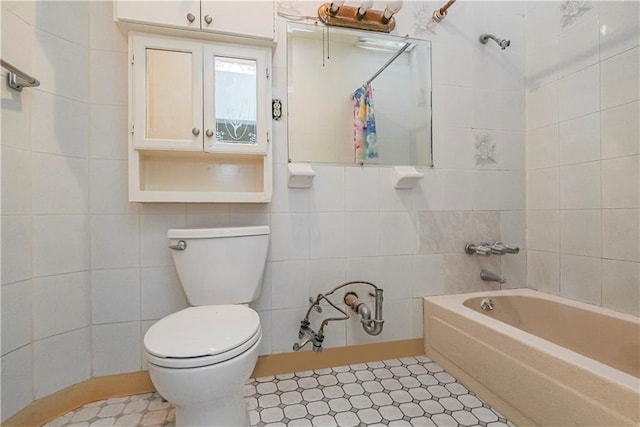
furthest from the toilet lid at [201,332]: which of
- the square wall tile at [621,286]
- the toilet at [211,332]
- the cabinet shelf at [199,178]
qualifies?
the square wall tile at [621,286]

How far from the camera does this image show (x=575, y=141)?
1567 mm

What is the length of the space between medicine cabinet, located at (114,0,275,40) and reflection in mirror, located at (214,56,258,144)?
12cm

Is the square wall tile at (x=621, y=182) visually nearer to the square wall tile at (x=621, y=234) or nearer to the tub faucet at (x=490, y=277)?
the square wall tile at (x=621, y=234)

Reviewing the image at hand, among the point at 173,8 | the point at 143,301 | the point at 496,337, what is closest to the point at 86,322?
the point at 143,301

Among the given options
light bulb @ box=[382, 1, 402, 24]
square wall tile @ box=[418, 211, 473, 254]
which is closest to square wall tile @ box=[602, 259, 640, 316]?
square wall tile @ box=[418, 211, 473, 254]

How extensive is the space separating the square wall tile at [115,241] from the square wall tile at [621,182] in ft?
7.20

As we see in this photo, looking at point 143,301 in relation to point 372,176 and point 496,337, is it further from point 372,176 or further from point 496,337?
point 496,337

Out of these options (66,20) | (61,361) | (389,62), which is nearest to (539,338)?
(389,62)

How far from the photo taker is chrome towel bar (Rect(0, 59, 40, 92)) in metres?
1.01

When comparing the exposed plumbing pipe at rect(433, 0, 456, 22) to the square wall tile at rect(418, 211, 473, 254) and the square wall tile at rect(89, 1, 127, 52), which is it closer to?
the square wall tile at rect(418, 211, 473, 254)

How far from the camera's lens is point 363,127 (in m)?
1.63

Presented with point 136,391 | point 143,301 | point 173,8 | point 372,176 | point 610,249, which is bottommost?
point 136,391

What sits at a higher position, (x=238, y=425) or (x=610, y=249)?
(x=610, y=249)

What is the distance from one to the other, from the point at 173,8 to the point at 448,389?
77.3 inches
